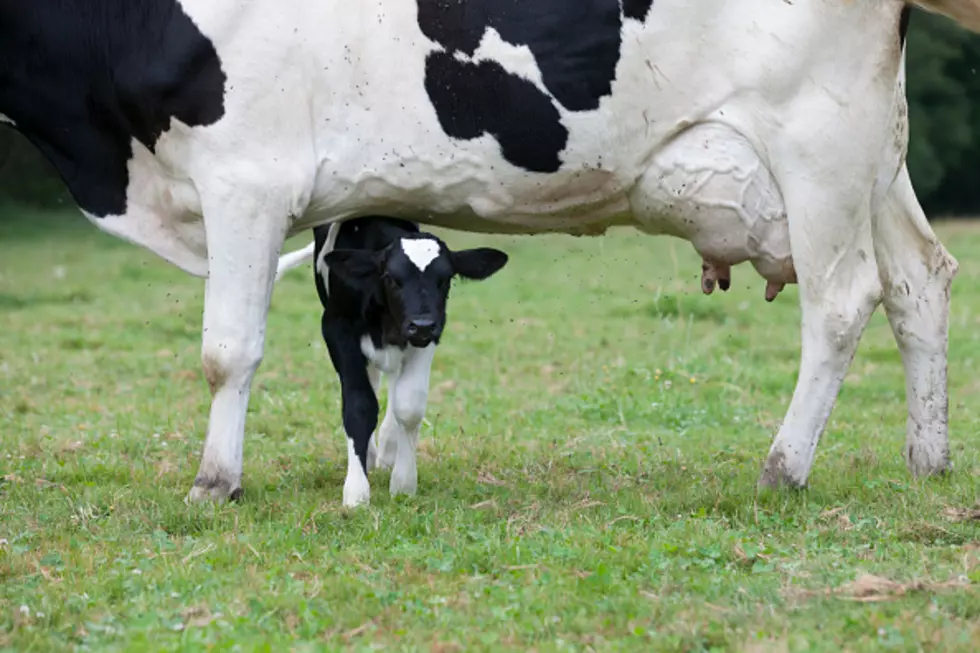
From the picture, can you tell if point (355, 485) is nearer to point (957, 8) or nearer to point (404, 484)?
point (404, 484)

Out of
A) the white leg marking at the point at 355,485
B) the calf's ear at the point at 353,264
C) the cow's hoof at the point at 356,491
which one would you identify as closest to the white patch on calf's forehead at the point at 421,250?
the calf's ear at the point at 353,264

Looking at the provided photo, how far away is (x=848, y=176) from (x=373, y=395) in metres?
2.46

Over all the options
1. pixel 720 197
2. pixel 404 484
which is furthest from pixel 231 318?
pixel 720 197

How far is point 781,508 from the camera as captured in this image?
6.64 meters

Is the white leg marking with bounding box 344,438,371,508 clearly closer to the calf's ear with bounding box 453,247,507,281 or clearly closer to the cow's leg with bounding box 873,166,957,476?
the calf's ear with bounding box 453,247,507,281

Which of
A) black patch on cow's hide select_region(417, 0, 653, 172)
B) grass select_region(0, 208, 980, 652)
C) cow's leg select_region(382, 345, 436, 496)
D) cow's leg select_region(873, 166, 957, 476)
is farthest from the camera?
cow's leg select_region(873, 166, 957, 476)

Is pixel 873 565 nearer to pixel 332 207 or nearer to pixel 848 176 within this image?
→ pixel 848 176

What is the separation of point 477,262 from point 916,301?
2253mm

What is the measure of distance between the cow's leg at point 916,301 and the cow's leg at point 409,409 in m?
2.40

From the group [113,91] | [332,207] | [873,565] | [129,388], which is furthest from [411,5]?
[129,388]

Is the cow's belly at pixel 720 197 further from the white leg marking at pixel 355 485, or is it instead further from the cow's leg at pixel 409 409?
the white leg marking at pixel 355 485

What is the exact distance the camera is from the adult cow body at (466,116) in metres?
6.84

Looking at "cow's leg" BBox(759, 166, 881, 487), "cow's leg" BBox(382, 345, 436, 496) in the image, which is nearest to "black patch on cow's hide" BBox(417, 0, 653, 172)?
"cow's leg" BBox(759, 166, 881, 487)

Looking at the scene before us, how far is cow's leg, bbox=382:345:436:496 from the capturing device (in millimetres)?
7203
